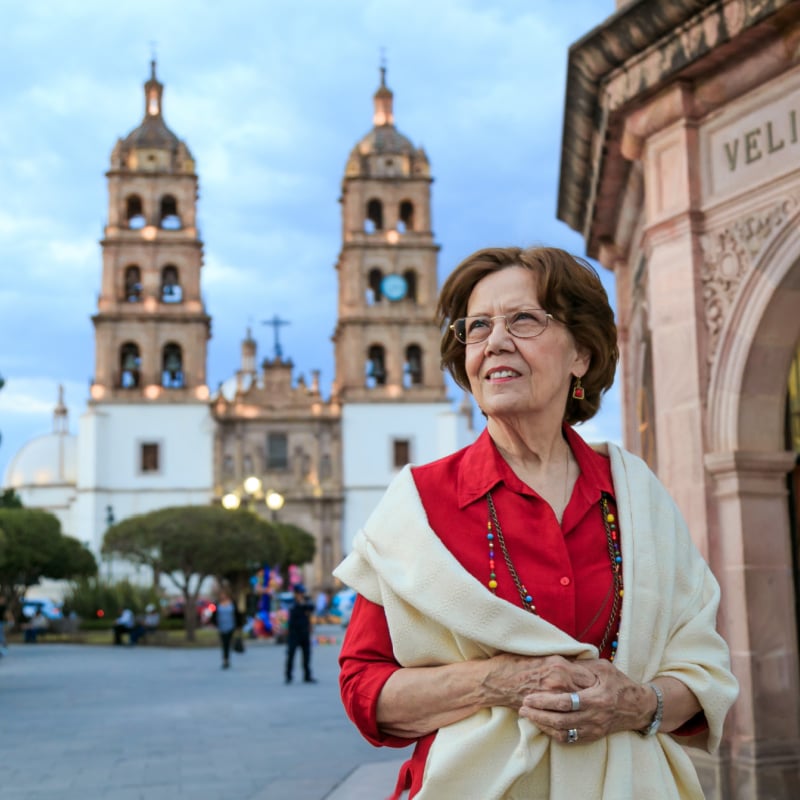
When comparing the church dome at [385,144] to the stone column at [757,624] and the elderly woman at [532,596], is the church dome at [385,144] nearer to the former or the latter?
the stone column at [757,624]

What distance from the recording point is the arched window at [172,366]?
5447 cm

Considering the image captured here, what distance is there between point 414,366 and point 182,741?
154 feet

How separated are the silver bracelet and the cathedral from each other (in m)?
51.5

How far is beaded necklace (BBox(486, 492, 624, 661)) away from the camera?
1.98 m

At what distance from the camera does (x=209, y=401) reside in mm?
54469

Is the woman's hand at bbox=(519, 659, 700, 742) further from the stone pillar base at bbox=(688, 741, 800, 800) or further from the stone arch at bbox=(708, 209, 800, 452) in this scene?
the stone arch at bbox=(708, 209, 800, 452)

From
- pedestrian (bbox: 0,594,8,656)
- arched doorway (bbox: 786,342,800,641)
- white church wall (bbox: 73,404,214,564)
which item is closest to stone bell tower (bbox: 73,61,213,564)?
white church wall (bbox: 73,404,214,564)

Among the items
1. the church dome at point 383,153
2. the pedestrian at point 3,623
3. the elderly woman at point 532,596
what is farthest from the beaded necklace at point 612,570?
the church dome at point 383,153

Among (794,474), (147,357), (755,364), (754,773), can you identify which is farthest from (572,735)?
(147,357)

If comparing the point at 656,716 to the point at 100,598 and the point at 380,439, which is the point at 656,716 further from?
the point at 380,439

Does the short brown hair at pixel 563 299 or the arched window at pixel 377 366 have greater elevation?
the arched window at pixel 377 366

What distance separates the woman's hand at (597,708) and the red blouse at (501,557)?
112 mm

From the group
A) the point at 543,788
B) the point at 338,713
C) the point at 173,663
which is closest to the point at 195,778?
the point at 338,713

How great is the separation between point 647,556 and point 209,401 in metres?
53.3
